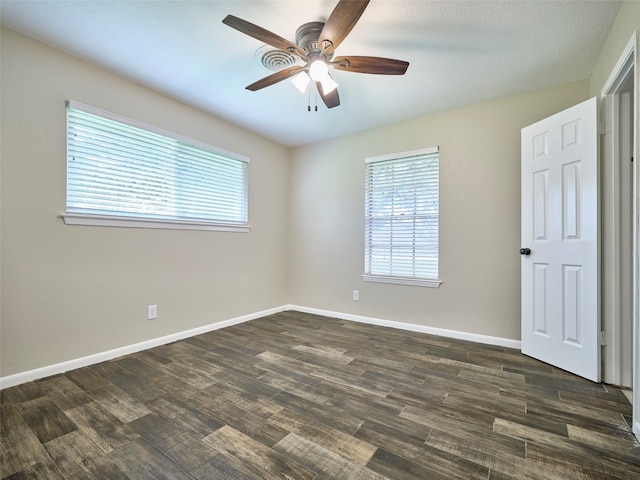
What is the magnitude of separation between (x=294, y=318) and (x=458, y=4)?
11.4 feet

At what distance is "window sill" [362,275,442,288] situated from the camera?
3.29 m

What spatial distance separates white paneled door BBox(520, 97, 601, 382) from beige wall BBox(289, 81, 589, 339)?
0.24m

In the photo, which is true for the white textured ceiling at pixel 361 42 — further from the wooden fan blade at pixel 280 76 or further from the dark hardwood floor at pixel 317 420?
the dark hardwood floor at pixel 317 420

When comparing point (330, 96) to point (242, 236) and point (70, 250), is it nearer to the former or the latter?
point (242, 236)

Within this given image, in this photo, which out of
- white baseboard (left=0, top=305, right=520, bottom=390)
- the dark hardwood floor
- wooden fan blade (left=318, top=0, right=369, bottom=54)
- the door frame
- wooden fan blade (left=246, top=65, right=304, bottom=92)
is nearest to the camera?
the dark hardwood floor

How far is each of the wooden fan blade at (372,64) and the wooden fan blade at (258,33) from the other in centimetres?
26

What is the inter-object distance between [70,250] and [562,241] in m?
3.91

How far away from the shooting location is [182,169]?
3100 millimetres

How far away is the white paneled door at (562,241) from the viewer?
2154 mm

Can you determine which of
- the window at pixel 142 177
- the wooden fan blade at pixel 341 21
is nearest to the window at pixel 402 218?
the window at pixel 142 177

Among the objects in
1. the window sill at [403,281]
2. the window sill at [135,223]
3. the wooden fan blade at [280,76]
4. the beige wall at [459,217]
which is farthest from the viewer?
the window sill at [403,281]

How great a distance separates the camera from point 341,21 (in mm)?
1559

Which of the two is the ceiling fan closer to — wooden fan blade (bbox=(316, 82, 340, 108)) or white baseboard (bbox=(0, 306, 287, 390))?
wooden fan blade (bbox=(316, 82, 340, 108))

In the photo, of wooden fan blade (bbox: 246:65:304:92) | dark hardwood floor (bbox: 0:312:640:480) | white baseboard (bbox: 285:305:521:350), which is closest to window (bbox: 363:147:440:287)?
white baseboard (bbox: 285:305:521:350)
